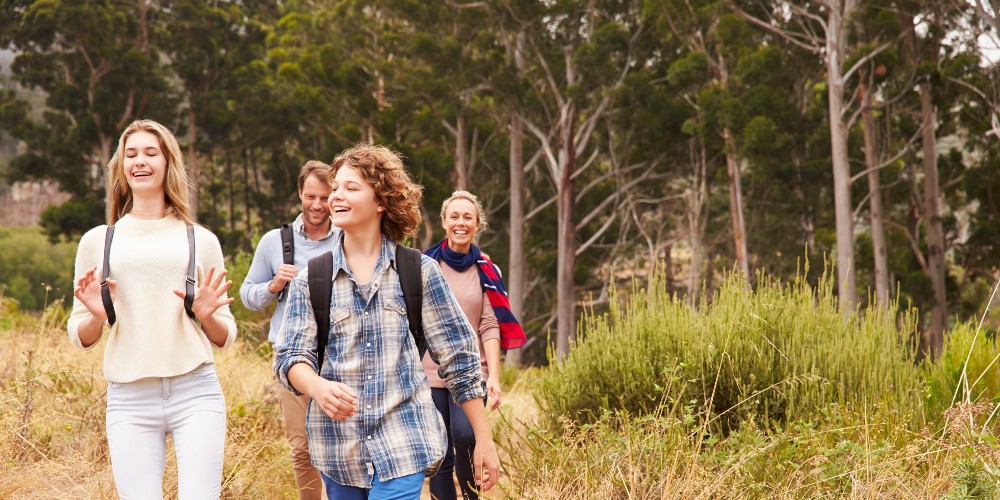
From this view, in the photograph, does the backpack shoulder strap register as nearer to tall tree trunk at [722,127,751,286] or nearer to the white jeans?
the white jeans

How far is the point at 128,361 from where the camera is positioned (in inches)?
108

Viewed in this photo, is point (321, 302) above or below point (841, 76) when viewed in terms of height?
below

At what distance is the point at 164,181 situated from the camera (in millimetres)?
2977

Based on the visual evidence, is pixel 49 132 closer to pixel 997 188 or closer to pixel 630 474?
pixel 997 188

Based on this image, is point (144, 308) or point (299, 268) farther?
point (299, 268)

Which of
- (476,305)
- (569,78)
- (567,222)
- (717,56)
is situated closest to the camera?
(476,305)

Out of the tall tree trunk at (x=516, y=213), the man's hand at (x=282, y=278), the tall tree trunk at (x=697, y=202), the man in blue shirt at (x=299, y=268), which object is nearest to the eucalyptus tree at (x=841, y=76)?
the tall tree trunk at (x=697, y=202)

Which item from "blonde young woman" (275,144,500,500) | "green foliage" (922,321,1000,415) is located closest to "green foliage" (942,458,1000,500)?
"green foliage" (922,321,1000,415)

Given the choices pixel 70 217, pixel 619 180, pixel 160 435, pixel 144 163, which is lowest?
pixel 160 435

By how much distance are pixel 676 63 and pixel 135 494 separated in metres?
18.3

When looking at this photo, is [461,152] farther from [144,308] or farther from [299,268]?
[144,308]

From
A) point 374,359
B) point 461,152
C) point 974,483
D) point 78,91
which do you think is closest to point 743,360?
point 974,483

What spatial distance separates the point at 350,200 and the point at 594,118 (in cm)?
1989

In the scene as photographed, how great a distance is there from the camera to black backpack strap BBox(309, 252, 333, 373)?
2.51 meters
